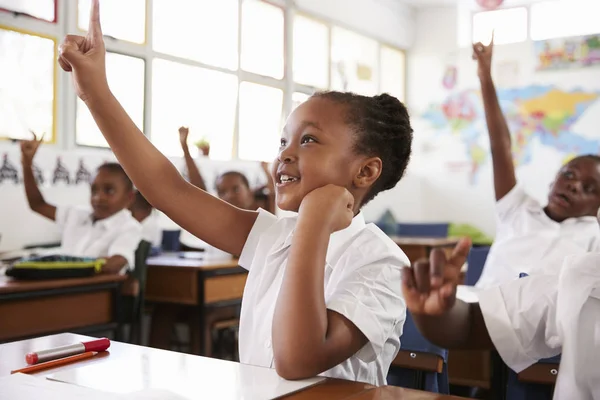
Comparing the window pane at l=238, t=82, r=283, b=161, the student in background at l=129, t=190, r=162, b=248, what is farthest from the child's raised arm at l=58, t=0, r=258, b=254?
the window pane at l=238, t=82, r=283, b=161

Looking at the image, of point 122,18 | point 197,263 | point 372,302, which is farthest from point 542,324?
point 122,18

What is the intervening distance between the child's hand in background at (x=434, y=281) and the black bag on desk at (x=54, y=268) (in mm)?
2077

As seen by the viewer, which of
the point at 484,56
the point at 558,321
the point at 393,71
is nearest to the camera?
the point at 558,321

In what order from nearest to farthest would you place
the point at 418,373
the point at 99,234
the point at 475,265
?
the point at 418,373 < the point at 475,265 < the point at 99,234

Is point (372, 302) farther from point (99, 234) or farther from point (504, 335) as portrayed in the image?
point (99, 234)

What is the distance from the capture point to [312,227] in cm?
102

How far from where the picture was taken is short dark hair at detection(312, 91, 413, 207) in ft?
4.10

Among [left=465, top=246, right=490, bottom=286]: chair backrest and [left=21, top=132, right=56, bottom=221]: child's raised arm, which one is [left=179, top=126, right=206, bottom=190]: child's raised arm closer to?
[left=21, top=132, right=56, bottom=221]: child's raised arm

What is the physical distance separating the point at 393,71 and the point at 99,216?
5649 millimetres

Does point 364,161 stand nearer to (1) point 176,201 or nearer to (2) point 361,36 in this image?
(1) point 176,201

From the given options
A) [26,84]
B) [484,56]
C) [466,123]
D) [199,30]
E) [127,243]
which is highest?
[199,30]

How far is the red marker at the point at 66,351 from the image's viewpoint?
39.0 inches

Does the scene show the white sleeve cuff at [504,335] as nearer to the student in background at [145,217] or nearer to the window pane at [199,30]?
the student in background at [145,217]

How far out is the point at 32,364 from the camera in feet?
3.24
